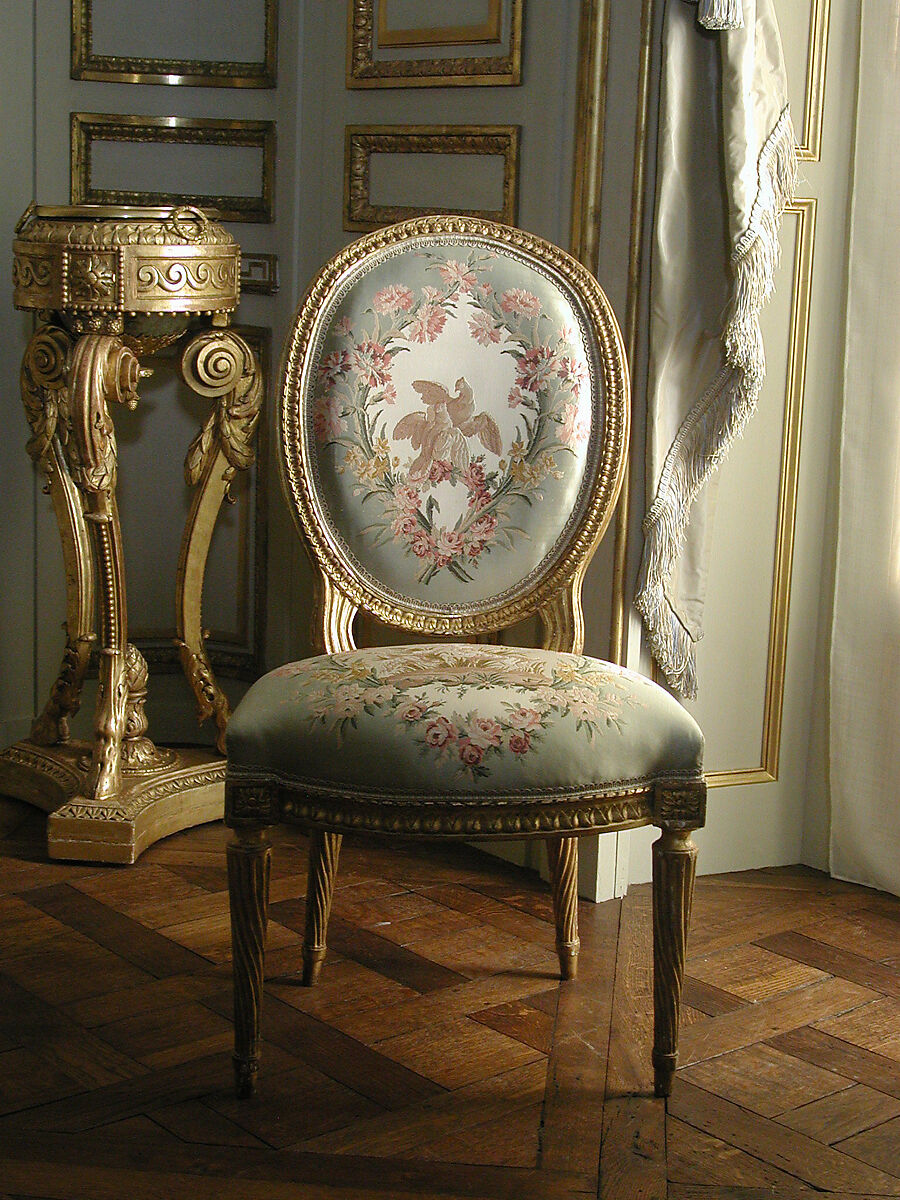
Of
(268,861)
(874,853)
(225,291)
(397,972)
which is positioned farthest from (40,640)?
(874,853)

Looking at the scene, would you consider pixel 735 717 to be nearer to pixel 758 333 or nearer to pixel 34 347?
pixel 758 333

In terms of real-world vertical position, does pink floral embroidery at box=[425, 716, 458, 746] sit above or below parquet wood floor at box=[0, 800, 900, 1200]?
above

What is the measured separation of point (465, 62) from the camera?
227 cm

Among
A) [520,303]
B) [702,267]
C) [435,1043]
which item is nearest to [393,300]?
[520,303]

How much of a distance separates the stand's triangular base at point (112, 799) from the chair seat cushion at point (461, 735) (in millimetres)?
788

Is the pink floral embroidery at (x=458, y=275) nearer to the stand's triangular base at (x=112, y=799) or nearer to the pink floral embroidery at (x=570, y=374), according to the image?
the pink floral embroidery at (x=570, y=374)

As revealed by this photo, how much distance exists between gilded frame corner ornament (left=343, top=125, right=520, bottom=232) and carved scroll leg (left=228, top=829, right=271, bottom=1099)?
3.66 ft

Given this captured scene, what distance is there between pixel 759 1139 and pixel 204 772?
1.22 m

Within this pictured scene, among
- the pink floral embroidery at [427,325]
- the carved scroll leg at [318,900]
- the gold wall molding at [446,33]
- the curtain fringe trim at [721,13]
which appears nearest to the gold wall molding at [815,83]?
the curtain fringe trim at [721,13]

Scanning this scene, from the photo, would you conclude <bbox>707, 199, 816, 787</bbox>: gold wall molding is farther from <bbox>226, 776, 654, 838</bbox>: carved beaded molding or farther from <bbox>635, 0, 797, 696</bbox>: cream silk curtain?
<bbox>226, 776, 654, 838</bbox>: carved beaded molding

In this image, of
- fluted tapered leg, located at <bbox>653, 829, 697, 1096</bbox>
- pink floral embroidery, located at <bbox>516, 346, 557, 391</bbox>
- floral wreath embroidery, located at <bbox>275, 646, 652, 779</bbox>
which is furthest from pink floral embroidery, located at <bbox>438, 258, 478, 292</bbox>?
fluted tapered leg, located at <bbox>653, 829, 697, 1096</bbox>

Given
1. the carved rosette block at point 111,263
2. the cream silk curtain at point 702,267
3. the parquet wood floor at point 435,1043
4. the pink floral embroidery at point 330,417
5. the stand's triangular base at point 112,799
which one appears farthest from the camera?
the stand's triangular base at point 112,799

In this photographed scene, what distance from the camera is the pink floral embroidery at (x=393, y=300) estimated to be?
6.04ft

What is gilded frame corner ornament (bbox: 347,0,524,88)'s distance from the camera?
87.3 inches
